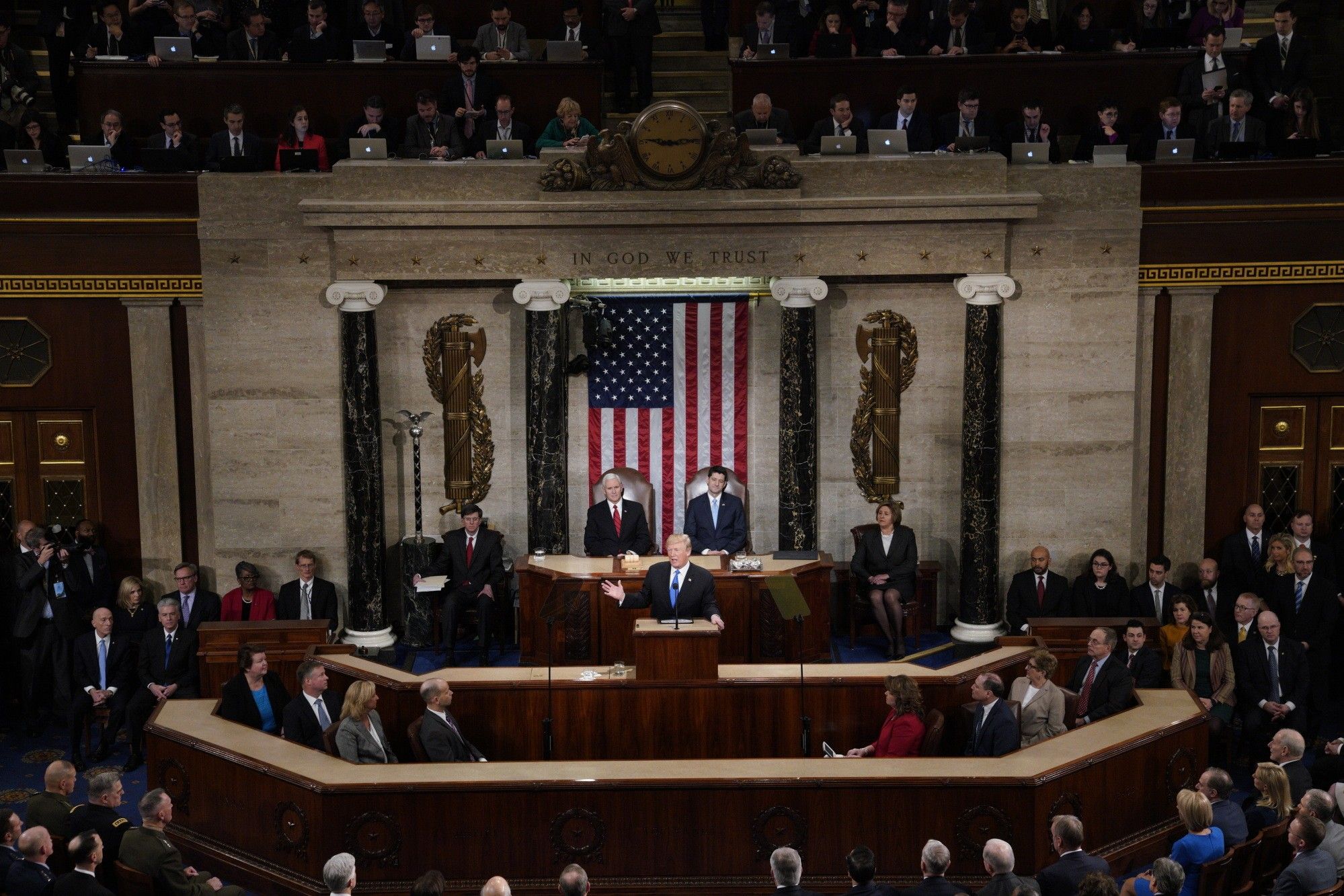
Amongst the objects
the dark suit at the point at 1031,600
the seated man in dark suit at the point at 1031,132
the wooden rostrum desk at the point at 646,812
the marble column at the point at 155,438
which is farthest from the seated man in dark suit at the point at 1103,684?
the marble column at the point at 155,438

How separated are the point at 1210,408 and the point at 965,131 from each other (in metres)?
3.67

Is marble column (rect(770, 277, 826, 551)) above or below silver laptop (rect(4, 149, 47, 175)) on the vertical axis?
below

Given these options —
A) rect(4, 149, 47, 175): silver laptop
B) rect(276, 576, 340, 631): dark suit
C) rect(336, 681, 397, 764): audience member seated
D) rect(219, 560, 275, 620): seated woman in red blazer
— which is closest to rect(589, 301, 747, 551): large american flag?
rect(276, 576, 340, 631): dark suit

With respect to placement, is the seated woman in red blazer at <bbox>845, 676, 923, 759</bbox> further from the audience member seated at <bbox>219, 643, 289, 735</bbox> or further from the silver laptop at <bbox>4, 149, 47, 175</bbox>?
the silver laptop at <bbox>4, 149, 47, 175</bbox>

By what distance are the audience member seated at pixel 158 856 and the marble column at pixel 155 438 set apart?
21.1 ft

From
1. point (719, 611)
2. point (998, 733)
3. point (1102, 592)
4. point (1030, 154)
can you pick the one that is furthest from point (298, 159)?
point (1102, 592)

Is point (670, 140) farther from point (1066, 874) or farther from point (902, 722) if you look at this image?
point (1066, 874)

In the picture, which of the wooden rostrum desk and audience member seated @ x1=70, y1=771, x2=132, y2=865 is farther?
the wooden rostrum desk

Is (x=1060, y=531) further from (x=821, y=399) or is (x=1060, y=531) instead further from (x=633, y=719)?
(x=633, y=719)

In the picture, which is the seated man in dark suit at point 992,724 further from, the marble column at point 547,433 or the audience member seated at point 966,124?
the audience member seated at point 966,124

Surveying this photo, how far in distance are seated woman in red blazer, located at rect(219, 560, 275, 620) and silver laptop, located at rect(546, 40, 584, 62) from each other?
6.05 m

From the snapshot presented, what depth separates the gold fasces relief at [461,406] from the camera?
50.3 ft

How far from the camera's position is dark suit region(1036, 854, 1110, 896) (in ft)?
28.9

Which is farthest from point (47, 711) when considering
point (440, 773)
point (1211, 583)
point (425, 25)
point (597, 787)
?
point (1211, 583)
